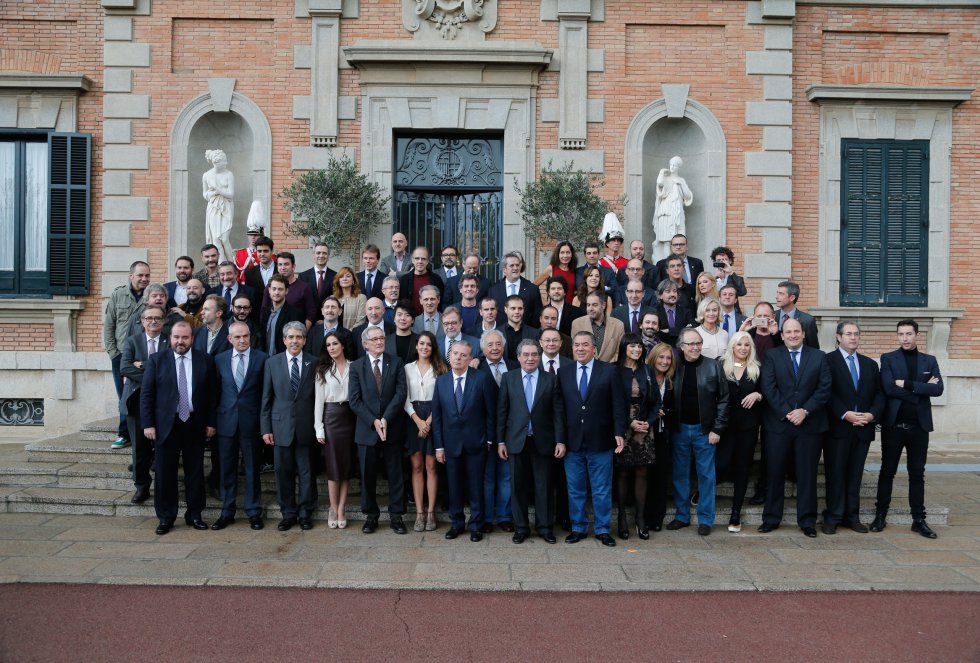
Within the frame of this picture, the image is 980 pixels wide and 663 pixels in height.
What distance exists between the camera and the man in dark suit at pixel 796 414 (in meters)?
7.59

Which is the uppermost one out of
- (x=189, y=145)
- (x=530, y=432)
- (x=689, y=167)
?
(x=189, y=145)

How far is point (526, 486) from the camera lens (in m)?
7.46

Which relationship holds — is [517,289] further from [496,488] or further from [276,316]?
[276,316]

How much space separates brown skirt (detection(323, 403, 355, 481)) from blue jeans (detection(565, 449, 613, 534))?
6.81 ft

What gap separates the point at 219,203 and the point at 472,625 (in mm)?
8741

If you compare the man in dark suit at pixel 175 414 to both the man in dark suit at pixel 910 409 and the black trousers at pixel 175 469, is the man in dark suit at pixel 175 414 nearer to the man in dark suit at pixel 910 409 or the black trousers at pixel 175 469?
the black trousers at pixel 175 469

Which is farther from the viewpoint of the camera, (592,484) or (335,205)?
(335,205)

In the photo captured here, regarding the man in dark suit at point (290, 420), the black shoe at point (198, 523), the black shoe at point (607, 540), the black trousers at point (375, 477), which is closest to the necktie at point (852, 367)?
the black shoe at point (607, 540)

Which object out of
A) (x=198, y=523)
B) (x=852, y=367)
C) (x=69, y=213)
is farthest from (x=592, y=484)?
(x=69, y=213)

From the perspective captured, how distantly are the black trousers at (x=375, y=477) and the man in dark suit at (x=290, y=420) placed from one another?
21.2 inches

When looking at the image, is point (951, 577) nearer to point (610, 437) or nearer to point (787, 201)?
point (610, 437)

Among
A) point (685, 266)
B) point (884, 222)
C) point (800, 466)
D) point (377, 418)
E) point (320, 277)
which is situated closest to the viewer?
point (377, 418)

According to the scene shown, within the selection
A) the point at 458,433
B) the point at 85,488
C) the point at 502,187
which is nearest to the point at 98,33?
the point at 502,187

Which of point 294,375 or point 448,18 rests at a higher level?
point 448,18
